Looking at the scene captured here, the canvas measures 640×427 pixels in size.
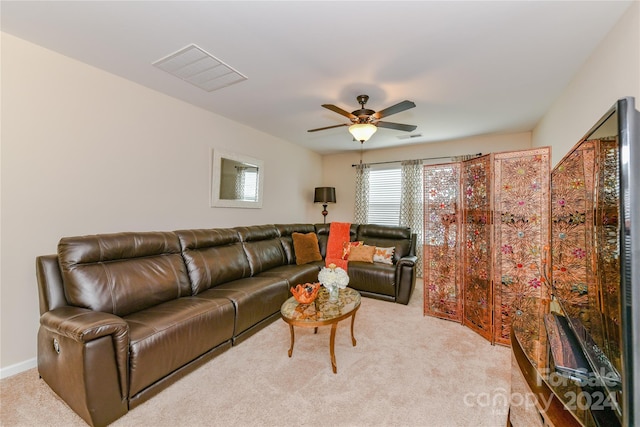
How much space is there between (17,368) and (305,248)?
120 inches

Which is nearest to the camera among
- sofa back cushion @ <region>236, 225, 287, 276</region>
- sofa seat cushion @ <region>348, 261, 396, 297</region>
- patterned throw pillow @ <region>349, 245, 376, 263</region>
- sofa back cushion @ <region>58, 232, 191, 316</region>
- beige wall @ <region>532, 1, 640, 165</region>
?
beige wall @ <region>532, 1, 640, 165</region>

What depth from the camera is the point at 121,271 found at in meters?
2.07

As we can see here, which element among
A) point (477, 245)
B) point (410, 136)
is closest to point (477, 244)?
→ point (477, 245)

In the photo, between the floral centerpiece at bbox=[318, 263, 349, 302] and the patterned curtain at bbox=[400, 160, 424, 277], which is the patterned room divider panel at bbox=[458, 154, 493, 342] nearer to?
the floral centerpiece at bbox=[318, 263, 349, 302]

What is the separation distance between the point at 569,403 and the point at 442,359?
1450mm

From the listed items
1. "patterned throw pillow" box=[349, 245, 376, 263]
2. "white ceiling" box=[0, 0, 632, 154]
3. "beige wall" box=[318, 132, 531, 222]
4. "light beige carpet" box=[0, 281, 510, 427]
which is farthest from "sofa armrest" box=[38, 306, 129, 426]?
"beige wall" box=[318, 132, 531, 222]

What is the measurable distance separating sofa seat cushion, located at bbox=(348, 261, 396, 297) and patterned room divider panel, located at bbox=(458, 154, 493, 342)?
947mm

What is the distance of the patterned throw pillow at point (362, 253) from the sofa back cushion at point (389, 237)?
24 cm

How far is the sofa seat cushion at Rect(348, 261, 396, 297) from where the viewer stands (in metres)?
3.58

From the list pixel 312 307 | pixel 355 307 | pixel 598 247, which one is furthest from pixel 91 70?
pixel 598 247

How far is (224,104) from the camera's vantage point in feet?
10.3

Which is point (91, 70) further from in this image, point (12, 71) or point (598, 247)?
point (598, 247)

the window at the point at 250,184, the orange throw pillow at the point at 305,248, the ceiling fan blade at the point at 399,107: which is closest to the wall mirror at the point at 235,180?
the window at the point at 250,184

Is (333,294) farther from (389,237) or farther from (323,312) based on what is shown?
(389,237)
